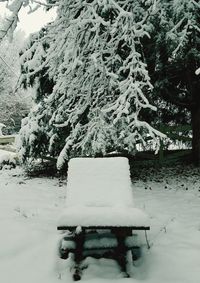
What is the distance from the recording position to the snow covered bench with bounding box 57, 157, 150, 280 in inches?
182

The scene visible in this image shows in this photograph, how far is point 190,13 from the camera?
8.38 metres

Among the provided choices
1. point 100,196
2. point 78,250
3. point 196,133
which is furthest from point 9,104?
point 78,250

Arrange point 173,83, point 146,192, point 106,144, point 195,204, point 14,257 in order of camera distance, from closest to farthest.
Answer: point 14,257
point 195,204
point 106,144
point 146,192
point 173,83

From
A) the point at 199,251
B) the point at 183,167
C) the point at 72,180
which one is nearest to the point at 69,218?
the point at 72,180

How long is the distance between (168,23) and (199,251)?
17.5 ft

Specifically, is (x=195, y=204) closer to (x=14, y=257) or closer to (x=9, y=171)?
(x=14, y=257)

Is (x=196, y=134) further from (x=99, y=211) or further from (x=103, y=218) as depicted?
(x=103, y=218)

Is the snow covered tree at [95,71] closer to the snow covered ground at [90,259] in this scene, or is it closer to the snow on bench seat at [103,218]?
the snow covered ground at [90,259]

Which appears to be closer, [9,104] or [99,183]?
[99,183]

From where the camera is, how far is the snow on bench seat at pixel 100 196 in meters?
4.64

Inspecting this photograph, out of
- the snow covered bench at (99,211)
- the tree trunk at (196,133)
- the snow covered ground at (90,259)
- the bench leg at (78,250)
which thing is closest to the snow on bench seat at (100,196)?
the snow covered bench at (99,211)

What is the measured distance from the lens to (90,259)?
16.8 ft

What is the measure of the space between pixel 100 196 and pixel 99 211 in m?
0.53

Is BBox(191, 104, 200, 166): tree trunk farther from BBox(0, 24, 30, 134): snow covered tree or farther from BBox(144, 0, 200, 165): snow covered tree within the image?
BBox(0, 24, 30, 134): snow covered tree
